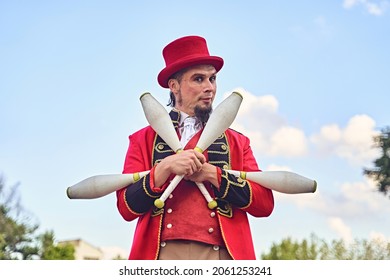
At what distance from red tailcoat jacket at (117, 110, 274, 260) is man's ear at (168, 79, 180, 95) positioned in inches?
4.5

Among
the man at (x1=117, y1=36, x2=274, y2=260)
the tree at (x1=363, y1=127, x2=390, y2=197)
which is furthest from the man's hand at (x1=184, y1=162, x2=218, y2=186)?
the tree at (x1=363, y1=127, x2=390, y2=197)

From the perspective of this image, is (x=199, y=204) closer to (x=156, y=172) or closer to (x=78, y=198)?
(x=156, y=172)

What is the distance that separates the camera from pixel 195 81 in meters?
3.73

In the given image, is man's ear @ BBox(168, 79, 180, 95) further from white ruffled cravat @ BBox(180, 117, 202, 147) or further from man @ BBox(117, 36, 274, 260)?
white ruffled cravat @ BBox(180, 117, 202, 147)

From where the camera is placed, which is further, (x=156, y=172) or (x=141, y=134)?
(x=141, y=134)

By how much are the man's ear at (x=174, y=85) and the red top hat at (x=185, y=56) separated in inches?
1.0

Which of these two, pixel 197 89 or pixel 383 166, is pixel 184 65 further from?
pixel 383 166

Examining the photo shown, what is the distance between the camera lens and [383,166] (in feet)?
21.6

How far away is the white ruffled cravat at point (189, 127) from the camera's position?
3.74 metres

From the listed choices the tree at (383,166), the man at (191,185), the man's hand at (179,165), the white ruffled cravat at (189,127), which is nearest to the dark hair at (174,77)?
the man at (191,185)

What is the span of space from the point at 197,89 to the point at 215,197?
52 centimetres
